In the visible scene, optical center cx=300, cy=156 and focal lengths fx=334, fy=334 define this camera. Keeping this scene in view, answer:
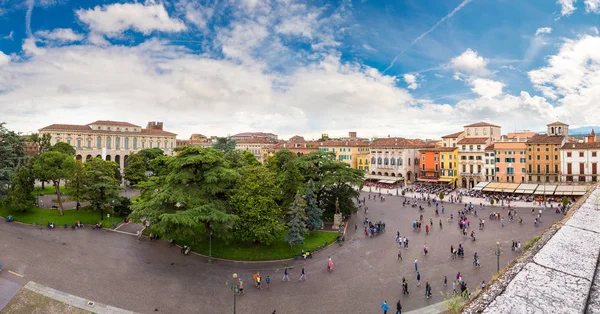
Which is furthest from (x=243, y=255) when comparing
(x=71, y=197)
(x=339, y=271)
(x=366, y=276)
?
(x=71, y=197)

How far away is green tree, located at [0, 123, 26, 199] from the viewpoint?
41562 millimetres

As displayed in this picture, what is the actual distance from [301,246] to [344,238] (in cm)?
532

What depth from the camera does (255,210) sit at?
26766 millimetres

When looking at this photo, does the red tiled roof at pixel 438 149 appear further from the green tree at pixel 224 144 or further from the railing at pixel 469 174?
the green tree at pixel 224 144

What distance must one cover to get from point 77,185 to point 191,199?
23667 millimetres

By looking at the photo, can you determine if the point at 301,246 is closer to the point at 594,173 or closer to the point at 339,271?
the point at 339,271

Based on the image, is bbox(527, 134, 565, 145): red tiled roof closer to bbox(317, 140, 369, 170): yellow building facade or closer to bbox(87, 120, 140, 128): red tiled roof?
bbox(317, 140, 369, 170): yellow building facade

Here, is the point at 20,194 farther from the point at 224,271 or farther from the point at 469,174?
the point at 469,174

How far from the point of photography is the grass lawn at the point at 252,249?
27.2 m

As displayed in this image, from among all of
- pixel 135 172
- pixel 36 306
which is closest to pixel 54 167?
pixel 135 172

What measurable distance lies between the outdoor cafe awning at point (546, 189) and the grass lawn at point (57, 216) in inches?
2326

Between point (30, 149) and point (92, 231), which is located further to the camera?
point (30, 149)

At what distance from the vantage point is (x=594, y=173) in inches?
2125

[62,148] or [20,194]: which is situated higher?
[62,148]
